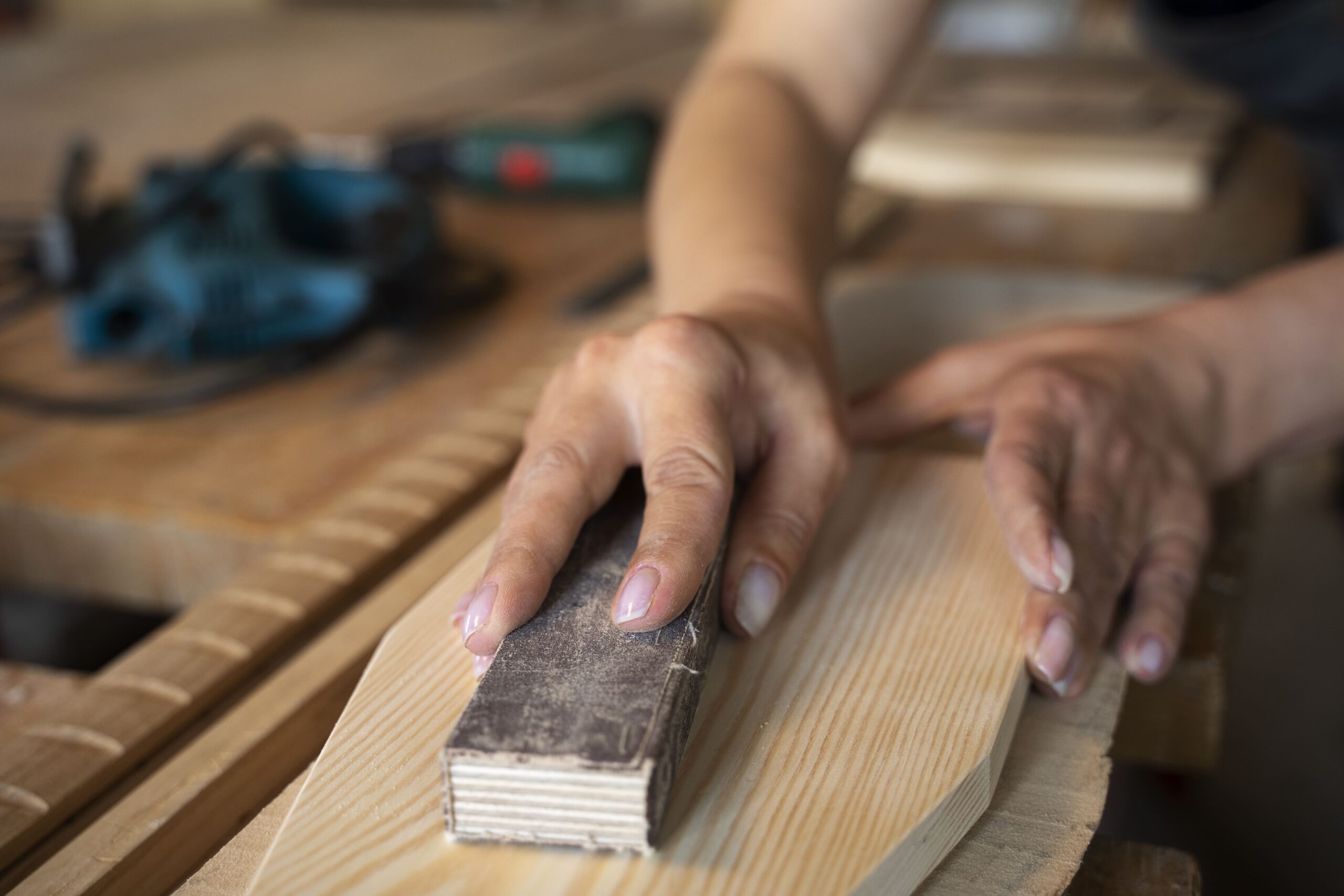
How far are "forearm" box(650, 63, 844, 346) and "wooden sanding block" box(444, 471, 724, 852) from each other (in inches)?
12.3

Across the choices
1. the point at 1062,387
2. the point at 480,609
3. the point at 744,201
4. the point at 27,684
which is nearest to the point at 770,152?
the point at 744,201

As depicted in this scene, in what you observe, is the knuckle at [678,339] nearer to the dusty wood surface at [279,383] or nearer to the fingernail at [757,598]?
the fingernail at [757,598]

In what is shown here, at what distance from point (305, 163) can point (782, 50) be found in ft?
1.76

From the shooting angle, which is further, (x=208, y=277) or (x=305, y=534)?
(x=208, y=277)

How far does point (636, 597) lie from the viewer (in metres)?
0.50

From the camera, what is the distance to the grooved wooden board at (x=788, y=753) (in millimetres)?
441

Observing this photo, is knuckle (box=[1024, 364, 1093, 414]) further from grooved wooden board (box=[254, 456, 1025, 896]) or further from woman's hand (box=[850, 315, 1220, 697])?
grooved wooden board (box=[254, 456, 1025, 896])

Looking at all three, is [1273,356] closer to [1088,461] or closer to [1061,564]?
[1088,461]

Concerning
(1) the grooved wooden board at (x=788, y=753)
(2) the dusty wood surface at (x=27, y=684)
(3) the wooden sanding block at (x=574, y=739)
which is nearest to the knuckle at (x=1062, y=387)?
(1) the grooved wooden board at (x=788, y=753)

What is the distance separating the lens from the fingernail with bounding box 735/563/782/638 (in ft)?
1.90

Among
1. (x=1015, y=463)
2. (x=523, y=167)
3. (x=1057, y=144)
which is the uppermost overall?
(x=1015, y=463)

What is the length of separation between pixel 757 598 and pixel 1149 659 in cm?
22

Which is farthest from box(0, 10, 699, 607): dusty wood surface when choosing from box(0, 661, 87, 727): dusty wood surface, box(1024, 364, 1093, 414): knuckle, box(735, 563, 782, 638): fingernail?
box(1024, 364, 1093, 414): knuckle

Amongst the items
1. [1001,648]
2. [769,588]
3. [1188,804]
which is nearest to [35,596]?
[769,588]
